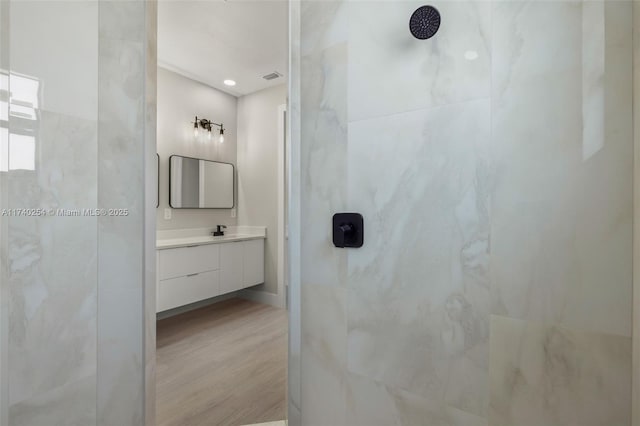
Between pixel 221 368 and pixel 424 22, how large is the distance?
91.3 inches

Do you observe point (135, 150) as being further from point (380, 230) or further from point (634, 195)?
point (634, 195)

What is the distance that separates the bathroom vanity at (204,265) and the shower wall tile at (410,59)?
7.98 ft

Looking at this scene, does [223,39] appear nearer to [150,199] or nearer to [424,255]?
[150,199]

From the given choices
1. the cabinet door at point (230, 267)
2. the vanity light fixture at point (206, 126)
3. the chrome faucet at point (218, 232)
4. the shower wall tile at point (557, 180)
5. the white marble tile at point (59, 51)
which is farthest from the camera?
the chrome faucet at point (218, 232)

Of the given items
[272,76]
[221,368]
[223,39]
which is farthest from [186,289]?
[272,76]

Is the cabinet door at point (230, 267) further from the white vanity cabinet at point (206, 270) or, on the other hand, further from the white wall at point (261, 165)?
the white wall at point (261, 165)

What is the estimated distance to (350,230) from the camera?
3.06 ft

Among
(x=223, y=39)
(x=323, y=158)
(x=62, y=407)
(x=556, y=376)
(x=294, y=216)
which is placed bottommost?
(x=62, y=407)

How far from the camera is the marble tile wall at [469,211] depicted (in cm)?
64

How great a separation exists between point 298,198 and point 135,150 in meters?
0.63

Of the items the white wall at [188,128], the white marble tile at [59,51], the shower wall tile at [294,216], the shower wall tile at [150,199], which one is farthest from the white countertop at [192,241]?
the shower wall tile at [294,216]

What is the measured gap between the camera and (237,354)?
2.38 metres

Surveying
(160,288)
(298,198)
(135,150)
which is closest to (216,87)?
(160,288)

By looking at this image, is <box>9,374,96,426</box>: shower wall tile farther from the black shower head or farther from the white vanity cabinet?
the white vanity cabinet
